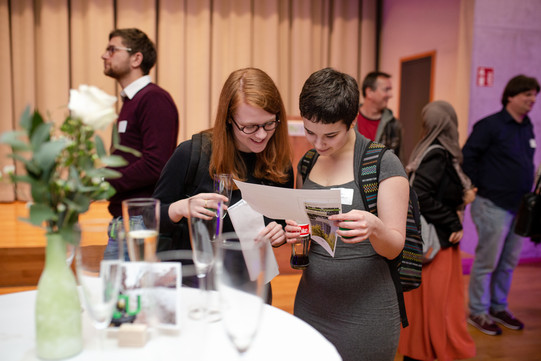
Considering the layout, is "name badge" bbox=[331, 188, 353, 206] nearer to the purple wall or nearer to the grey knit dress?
the grey knit dress

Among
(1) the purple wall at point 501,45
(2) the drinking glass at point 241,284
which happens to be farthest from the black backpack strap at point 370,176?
(1) the purple wall at point 501,45

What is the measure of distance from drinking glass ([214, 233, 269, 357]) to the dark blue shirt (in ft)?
9.85

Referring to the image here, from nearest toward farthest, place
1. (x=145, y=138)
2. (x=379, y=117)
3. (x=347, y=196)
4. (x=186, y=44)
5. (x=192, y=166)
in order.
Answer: (x=347, y=196), (x=192, y=166), (x=145, y=138), (x=379, y=117), (x=186, y=44)

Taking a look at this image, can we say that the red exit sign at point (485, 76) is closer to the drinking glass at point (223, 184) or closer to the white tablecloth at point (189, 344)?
the drinking glass at point (223, 184)

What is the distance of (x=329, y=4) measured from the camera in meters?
6.84

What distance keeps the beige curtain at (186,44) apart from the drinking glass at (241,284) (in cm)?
535

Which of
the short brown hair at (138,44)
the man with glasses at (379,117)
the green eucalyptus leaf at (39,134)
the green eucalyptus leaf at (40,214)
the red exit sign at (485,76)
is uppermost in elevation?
the red exit sign at (485,76)

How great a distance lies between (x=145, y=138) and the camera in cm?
231

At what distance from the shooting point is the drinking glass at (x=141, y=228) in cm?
91

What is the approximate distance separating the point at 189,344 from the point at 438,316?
6.27 ft

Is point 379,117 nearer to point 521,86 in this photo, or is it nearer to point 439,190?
point 521,86

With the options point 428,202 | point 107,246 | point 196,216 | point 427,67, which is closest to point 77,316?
point 107,246

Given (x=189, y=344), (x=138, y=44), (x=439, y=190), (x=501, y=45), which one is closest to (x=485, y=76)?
(x=501, y=45)

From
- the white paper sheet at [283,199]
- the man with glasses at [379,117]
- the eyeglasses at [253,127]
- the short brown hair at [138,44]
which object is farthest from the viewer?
the man with glasses at [379,117]
